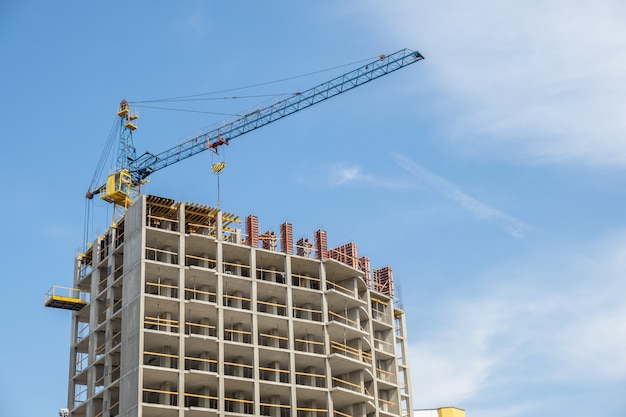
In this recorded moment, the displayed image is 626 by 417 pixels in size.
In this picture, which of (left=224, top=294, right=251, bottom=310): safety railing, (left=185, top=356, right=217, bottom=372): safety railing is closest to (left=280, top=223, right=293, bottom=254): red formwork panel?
(left=224, top=294, right=251, bottom=310): safety railing

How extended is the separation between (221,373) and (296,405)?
991 centimetres

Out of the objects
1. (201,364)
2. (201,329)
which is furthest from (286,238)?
(201,364)

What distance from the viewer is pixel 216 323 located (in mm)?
115375

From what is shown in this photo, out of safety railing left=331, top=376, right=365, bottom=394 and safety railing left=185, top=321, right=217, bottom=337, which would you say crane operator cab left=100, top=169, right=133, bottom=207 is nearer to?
safety railing left=185, top=321, right=217, bottom=337

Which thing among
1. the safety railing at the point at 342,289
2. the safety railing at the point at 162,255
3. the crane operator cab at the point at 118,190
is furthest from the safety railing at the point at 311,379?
the crane operator cab at the point at 118,190

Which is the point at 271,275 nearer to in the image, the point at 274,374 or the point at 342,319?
the point at 342,319

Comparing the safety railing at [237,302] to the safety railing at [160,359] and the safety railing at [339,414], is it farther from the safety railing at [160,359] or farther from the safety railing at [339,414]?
the safety railing at [339,414]

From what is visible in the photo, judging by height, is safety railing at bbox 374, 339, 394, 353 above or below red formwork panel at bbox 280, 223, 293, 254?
below

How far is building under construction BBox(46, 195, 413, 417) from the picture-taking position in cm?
11156

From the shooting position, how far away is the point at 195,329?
116 m

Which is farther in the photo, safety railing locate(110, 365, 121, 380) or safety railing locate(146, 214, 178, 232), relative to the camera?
safety railing locate(146, 214, 178, 232)

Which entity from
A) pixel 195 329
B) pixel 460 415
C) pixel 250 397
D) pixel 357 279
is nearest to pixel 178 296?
pixel 195 329

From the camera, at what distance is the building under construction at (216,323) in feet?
366

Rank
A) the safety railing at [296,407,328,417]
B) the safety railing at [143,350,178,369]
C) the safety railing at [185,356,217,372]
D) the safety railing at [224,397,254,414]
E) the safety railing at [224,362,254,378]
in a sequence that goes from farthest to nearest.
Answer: the safety railing at [296,407,328,417] → the safety railing at [224,362,254,378] → the safety railing at [224,397,254,414] → the safety railing at [185,356,217,372] → the safety railing at [143,350,178,369]
